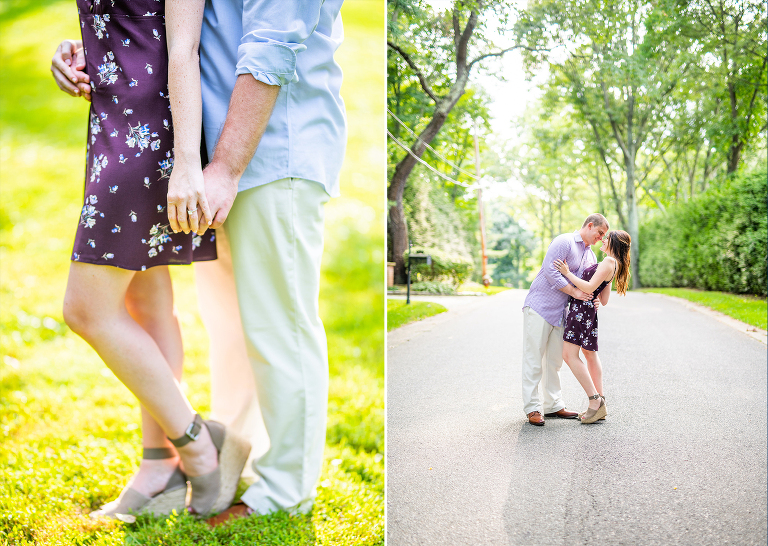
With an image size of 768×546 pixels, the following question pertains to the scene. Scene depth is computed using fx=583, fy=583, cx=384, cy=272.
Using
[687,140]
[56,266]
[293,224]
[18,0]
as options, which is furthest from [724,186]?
[18,0]

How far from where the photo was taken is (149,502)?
1764mm

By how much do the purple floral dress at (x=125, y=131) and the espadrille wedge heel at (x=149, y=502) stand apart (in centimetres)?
72

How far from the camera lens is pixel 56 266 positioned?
4.05 metres

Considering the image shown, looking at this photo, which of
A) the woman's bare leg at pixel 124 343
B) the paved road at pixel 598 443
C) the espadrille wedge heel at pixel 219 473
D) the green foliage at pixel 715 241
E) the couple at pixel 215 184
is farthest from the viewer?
the espadrille wedge heel at pixel 219 473

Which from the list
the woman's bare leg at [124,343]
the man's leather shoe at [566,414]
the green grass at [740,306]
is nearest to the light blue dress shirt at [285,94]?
the woman's bare leg at [124,343]

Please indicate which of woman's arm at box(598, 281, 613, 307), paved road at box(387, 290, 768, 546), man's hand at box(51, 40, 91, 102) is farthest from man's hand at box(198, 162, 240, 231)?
woman's arm at box(598, 281, 613, 307)

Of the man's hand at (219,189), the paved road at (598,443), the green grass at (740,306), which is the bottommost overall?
the paved road at (598,443)

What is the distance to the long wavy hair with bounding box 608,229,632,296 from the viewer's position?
1294 millimetres

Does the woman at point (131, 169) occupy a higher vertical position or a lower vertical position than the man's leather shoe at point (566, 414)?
higher

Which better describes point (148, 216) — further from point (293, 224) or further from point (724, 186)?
point (724, 186)

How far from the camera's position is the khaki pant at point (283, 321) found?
5.10 ft

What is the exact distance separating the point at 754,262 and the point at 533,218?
0.54m

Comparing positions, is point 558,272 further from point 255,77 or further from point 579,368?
point 255,77

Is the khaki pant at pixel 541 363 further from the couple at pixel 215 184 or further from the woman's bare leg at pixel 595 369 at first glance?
the couple at pixel 215 184
